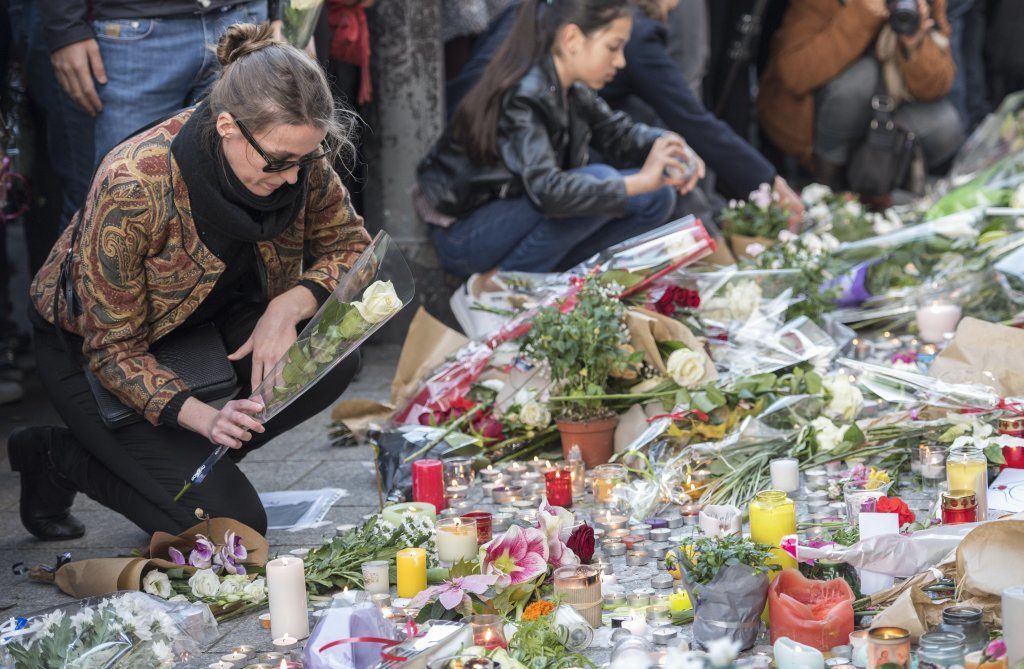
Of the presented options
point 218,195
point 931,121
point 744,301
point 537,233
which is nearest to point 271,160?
point 218,195

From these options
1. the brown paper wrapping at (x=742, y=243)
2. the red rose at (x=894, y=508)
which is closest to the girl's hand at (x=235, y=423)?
the red rose at (x=894, y=508)

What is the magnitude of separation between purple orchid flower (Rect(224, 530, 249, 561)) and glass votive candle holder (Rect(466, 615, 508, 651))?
78cm

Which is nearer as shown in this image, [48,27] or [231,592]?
[231,592]

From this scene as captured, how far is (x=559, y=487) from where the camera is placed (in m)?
3.49

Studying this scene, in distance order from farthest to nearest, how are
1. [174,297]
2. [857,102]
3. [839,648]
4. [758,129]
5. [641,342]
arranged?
[758,129] → [857,102] → [641,342] → [174,297] → [839,648]

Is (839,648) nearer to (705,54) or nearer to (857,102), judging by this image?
(705,54)

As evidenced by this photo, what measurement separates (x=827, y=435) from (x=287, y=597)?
5.22ft

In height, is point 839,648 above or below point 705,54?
below

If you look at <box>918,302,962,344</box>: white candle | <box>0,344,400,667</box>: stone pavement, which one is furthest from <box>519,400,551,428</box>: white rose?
<box>918,302,962,344</box>: white candle

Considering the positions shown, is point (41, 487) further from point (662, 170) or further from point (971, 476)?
point (662, 170)

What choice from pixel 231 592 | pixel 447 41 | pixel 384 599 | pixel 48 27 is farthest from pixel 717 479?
pixel 447 41

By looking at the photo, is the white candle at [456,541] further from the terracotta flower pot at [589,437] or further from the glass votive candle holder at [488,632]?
the terracotta flower pot at [589,437]

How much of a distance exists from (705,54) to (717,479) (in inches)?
150

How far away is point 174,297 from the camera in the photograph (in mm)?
3312
